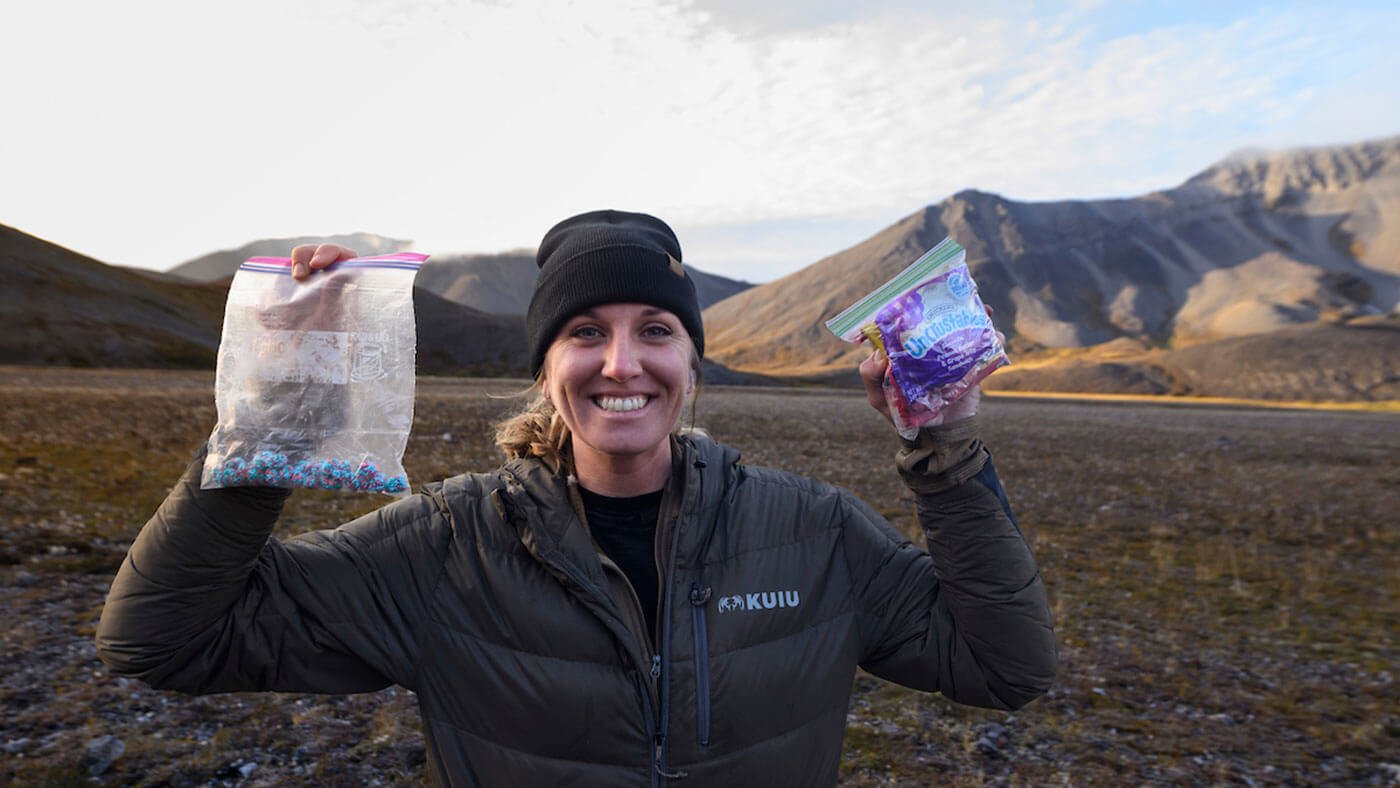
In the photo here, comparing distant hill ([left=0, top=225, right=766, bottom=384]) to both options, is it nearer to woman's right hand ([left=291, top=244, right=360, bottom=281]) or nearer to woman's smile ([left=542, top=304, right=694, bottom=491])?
woman's smile ([left=542, top=304, right=694, bottom=491])

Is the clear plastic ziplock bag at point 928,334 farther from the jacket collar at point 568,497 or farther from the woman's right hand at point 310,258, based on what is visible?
the woman's right hand at point 310,258

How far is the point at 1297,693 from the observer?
7160 mm

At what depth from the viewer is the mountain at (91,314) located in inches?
2398

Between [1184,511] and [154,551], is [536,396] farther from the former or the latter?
[1184,511]

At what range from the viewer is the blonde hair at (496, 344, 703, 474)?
2857 millimetres

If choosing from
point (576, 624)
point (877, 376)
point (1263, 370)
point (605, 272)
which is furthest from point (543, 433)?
point (1263, 370)

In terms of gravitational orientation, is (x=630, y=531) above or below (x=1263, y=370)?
below

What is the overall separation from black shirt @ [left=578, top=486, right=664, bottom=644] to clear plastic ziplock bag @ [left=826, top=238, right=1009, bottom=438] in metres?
0.95

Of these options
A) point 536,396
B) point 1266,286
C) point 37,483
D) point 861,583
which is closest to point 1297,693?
point 861,583

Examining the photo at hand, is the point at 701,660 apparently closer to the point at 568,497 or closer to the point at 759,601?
the point at 759,601

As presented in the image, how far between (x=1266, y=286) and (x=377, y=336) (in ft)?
707

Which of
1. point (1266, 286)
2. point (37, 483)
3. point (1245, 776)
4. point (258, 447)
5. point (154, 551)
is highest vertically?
point (1266, 286)

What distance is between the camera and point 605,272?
2.71m

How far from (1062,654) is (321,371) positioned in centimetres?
780
